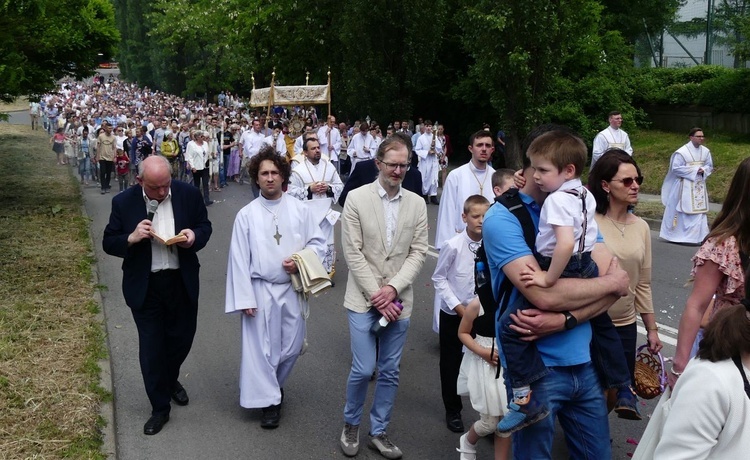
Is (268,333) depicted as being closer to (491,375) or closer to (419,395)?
(419,395)

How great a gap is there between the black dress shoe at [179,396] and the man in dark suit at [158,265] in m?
0.36

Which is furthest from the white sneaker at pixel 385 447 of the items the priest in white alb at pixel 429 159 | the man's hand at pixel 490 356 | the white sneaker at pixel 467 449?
the priest in white alb at pixel 429 159

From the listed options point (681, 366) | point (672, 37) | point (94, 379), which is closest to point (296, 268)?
point (94, 379)

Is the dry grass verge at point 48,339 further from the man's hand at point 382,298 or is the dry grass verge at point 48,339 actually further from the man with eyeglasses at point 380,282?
the man's hand at point 382,298

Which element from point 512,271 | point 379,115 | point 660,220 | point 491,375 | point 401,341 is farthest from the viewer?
point 379,115

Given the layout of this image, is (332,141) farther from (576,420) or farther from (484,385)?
(576,420)

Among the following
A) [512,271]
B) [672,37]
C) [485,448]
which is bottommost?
[485,448]

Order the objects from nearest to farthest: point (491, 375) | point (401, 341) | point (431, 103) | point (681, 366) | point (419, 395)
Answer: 1. point (681, 366)
2. point (491, 375)
3. point (401, 341)
4. point (419, 395)
5. point (431, 103)

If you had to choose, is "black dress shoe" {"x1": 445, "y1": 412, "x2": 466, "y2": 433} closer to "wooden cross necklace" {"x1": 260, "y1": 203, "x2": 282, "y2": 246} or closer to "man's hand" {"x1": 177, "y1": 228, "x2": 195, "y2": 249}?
"wooden cross necklace" {"x1": 260, "y1": 203, "x2": 282, "y2": 246}

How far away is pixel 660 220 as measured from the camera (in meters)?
15.9

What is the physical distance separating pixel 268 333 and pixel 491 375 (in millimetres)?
1894

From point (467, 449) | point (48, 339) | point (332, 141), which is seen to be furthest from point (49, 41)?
point (467, 449)

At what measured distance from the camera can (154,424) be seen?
238 inches

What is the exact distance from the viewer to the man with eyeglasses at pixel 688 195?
13859 mm
